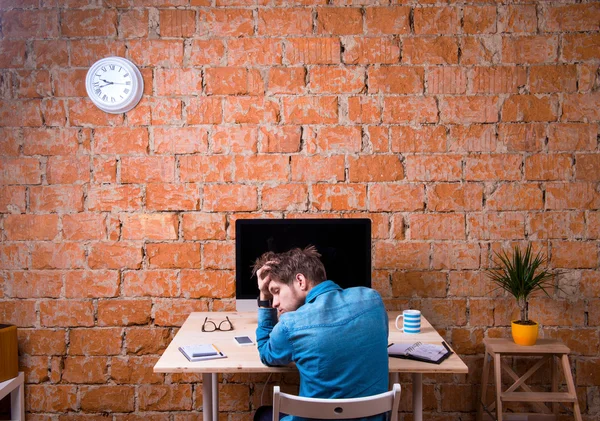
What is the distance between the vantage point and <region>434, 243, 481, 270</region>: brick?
299 cm

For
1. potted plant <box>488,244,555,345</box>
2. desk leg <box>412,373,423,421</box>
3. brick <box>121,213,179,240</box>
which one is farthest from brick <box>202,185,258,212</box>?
potted plant <box>488,244,555,345</box>

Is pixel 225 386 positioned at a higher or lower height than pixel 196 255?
lower

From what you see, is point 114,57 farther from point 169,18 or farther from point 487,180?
point 487,180

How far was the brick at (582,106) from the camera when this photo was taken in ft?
9.71

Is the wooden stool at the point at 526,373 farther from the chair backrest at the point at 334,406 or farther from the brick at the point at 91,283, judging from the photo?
the brick at the point at 91,283

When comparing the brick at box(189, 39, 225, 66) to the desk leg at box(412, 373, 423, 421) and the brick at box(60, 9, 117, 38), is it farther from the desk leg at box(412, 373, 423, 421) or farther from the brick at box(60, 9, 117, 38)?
the desk leg at box(412, 373, 423, 421)

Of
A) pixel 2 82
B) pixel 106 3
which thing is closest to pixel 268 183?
pixel 106 3

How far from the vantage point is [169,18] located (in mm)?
2965

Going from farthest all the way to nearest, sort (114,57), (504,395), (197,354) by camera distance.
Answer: (114,57) < (504,395) < (197,354)

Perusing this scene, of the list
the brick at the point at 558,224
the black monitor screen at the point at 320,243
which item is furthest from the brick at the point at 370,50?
the brick at the point at 558,224

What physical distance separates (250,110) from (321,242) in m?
0.83

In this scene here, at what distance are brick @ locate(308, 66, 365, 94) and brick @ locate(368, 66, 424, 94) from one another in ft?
0.20

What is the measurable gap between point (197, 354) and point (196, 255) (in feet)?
2.85

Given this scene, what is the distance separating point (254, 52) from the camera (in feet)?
9.73
